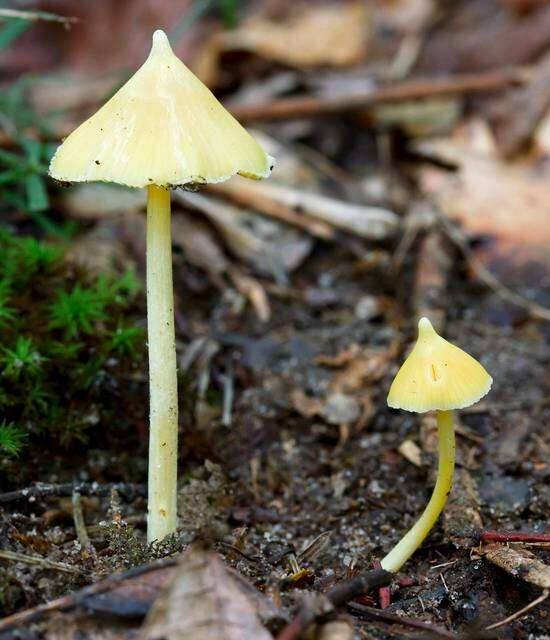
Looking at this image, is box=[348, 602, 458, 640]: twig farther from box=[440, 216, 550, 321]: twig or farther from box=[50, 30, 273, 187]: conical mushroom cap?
box=[440, 216, 550, 321]: twig

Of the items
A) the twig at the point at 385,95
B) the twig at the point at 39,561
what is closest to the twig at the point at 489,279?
the twig at the point at 385,95

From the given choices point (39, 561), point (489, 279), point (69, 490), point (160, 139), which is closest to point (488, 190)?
point (489, 279)

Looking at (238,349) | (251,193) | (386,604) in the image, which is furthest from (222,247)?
(386,604)

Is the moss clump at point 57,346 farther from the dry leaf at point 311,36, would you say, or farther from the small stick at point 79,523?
the dry leaf at point 311,36

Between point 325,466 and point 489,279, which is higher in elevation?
point 489,279

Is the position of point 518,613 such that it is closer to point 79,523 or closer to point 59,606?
point 59,606

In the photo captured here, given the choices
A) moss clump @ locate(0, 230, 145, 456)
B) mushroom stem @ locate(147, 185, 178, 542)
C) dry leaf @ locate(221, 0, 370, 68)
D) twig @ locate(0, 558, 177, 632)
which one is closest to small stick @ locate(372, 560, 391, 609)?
mushroom stem @ locate(147, 185, 178, 542)
